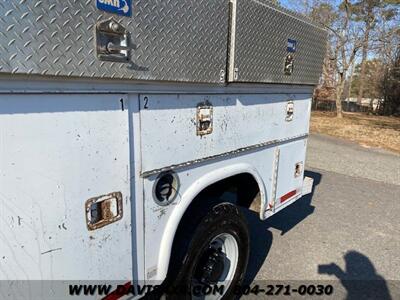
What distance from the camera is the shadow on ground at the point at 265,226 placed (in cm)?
365

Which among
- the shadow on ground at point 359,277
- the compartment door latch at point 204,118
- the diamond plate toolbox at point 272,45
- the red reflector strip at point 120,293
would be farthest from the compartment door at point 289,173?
the red reflector strip at point 120,293

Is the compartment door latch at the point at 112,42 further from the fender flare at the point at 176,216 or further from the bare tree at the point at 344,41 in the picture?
the bare tree at the point at 344,41

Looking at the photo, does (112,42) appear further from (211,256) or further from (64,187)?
(211,256)

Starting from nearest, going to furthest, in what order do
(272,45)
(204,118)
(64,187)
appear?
1. (64,187)
2. (204,118)
3. (272,45)

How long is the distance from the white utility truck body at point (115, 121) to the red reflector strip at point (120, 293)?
0.04 metres

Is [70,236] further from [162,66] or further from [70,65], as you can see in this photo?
[162,66]

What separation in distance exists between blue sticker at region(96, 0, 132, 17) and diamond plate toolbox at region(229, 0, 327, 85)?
893mm

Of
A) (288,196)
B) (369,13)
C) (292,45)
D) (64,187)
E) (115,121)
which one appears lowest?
(288,196)

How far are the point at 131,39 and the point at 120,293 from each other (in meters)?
1.31

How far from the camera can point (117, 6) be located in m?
1.54

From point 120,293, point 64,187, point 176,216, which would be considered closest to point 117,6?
point 64,187

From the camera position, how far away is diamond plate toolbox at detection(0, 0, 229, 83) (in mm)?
1256

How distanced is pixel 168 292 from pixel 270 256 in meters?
1.77

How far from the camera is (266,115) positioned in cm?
291
